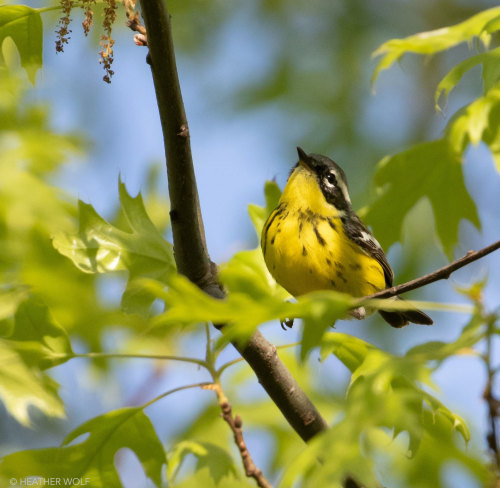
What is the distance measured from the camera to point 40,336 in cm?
311

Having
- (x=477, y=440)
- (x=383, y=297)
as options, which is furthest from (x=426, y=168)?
(x=477, y=440)

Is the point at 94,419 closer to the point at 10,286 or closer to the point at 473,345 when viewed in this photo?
the point at 10,286

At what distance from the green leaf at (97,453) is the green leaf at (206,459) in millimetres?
100

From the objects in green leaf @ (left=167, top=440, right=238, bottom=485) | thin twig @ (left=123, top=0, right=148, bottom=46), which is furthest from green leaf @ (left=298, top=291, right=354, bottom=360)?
green leaf @ (left=167, top=440, right=238, bottom=485)

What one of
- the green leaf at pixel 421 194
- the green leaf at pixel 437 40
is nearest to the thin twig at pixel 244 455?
the green leaf at pixel 421 194

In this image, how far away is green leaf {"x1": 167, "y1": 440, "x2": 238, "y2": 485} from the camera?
11.0 feet

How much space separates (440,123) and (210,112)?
246 centimetres

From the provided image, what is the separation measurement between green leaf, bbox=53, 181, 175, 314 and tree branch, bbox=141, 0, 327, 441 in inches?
17.5

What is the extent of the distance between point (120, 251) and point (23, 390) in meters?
0.71

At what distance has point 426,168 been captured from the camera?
12.6 feet

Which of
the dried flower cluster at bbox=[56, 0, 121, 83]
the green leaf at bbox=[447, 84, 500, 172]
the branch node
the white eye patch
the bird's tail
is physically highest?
the dried flower cluster at bbox=[56, 0, 121, 83]

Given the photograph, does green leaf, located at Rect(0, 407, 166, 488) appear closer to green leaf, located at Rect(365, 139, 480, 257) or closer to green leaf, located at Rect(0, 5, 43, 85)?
green leaf, located at Rect(0, 5, 43, 85)

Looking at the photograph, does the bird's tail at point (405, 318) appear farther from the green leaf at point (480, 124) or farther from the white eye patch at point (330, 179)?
the green leaf at point (480, 124)

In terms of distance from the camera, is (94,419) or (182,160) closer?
(182,160)
